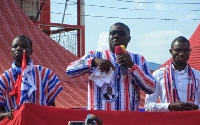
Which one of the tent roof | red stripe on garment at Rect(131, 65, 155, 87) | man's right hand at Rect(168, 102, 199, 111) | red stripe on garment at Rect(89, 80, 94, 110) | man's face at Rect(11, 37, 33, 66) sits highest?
the tent roof

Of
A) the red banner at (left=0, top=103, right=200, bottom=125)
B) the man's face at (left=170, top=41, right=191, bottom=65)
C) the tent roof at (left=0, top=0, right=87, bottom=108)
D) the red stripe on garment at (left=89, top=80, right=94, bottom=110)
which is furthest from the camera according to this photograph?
the tent roof at (left=0, top=0, right=87, bottom=108)

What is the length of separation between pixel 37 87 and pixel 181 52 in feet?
4.12

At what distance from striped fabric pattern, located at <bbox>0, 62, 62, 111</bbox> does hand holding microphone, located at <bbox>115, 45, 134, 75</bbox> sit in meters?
0.76

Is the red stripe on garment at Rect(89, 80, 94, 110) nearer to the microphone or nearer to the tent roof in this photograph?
the microphone

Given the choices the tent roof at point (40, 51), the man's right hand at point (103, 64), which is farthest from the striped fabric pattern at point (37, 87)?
the tent roof at point (40, 51)

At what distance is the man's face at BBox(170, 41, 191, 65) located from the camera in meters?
4.11

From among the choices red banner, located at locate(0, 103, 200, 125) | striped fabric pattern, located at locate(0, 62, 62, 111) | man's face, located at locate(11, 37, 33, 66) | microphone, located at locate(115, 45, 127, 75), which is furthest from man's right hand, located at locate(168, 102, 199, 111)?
man's face, located at locate(11, 37, 33, 66)

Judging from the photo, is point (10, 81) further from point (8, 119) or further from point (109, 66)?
point (109, 66)

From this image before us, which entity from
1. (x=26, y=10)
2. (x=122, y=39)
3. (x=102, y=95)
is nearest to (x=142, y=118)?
(x=102, y=95)

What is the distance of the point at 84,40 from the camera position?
1529 cm

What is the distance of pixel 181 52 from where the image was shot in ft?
13.5

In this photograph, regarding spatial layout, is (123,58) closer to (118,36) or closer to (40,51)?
(118,36)

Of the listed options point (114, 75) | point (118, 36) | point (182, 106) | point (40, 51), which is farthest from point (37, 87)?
point (40, 51)

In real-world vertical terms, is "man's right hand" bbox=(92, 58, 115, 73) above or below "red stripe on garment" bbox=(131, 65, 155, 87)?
above
